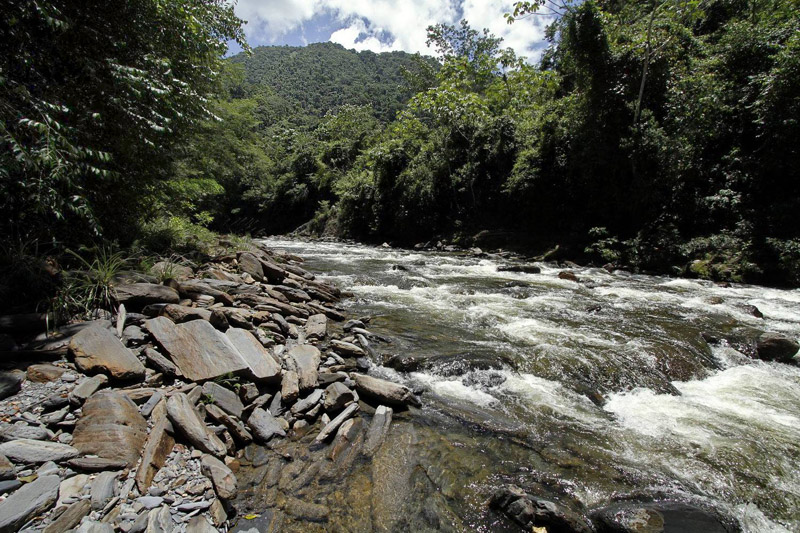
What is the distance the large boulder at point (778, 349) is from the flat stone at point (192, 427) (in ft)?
25.8

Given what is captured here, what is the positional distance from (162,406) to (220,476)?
3.16 ft

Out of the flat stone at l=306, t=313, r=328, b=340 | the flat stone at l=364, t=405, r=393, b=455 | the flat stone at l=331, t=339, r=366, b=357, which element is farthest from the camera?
the flat stone at l=306, t=313, r=328, b=340

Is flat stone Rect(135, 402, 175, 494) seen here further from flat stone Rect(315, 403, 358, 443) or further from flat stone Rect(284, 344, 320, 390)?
flat stone Rect(315, 403, 358, 443)

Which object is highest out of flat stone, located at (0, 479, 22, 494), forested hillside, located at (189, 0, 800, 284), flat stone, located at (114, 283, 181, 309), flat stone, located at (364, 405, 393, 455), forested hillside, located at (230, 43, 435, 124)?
forested hillside, located at (230, 43, 435, 124)

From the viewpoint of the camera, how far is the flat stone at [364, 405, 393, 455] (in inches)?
132

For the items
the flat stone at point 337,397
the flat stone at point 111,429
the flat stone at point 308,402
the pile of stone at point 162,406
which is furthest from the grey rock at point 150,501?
the flat stone at point 337,397

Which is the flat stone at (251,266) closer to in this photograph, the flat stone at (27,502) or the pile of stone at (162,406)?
the pile of stone at (162,406)

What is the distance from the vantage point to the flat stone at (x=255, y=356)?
3.98 meters

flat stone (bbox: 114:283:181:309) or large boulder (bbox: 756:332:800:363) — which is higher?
flat stone (bbox: 114:283:181:309)

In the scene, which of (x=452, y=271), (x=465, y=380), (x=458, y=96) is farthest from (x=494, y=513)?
(x=458, y=96)

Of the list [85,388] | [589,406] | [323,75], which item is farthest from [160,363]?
[323,75]

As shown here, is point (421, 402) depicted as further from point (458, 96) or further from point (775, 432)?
point (458, 96)

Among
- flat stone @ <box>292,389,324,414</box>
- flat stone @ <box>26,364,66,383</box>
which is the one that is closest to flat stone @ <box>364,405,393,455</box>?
flat stone @ <box>292,389,324,414</box>

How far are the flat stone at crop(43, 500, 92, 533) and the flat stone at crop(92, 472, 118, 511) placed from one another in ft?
0.14
